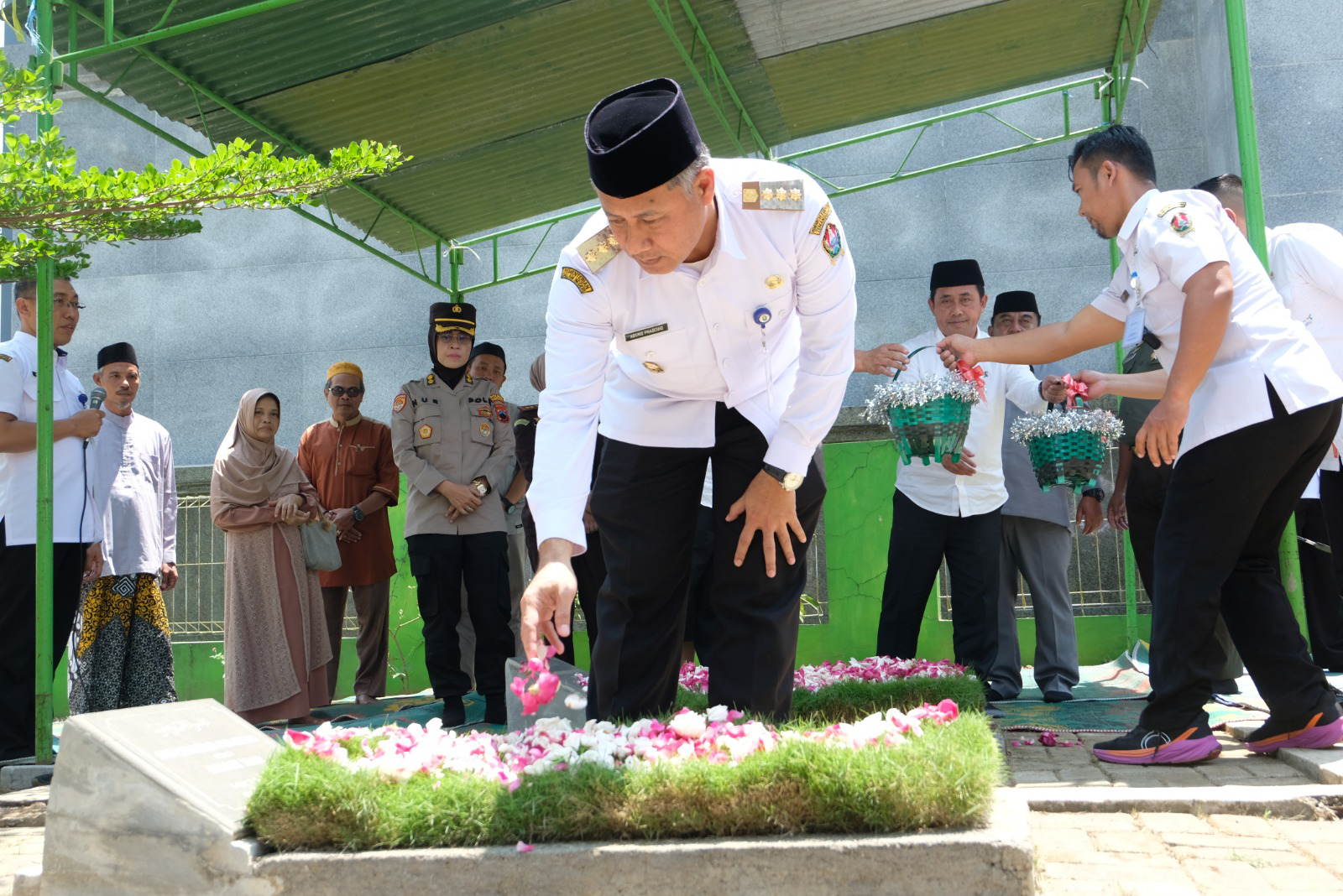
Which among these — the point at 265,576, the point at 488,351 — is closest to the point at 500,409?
the point at 488,351

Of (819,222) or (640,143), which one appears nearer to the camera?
(640,143)

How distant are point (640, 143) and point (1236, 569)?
2.39 meters

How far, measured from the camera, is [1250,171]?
467 centimetres

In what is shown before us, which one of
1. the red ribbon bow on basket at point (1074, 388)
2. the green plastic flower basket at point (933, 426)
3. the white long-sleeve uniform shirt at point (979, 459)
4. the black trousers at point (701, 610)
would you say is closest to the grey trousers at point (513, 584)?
the black trousers at point (701, 610)

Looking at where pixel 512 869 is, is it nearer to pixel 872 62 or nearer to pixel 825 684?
pixel 825 684

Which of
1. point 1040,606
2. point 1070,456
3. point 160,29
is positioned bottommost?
point 1040,606

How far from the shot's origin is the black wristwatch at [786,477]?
2.77 meters

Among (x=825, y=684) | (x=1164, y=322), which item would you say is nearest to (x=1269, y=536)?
(x=1164, y=322)

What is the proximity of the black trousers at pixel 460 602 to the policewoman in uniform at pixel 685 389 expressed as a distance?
2.96 metres

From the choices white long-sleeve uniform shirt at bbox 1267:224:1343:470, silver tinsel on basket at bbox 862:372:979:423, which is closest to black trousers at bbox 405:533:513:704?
silver tinsel on basket at bbox 862:372:979:423

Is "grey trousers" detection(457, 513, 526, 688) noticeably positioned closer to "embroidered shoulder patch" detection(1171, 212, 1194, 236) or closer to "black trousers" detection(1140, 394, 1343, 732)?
"black trousers" detection(1140, 394, 1343, 732)

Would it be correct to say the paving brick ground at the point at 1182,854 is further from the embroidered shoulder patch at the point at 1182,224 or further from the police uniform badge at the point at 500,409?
the police uniform badge at the point at 500,409

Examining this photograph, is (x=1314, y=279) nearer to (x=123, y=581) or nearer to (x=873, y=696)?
(x=873, y=696)

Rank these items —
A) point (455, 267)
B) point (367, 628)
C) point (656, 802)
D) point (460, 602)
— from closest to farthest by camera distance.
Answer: point (656, 802), point (460, 602), point (367, 628), point (455, 267)
